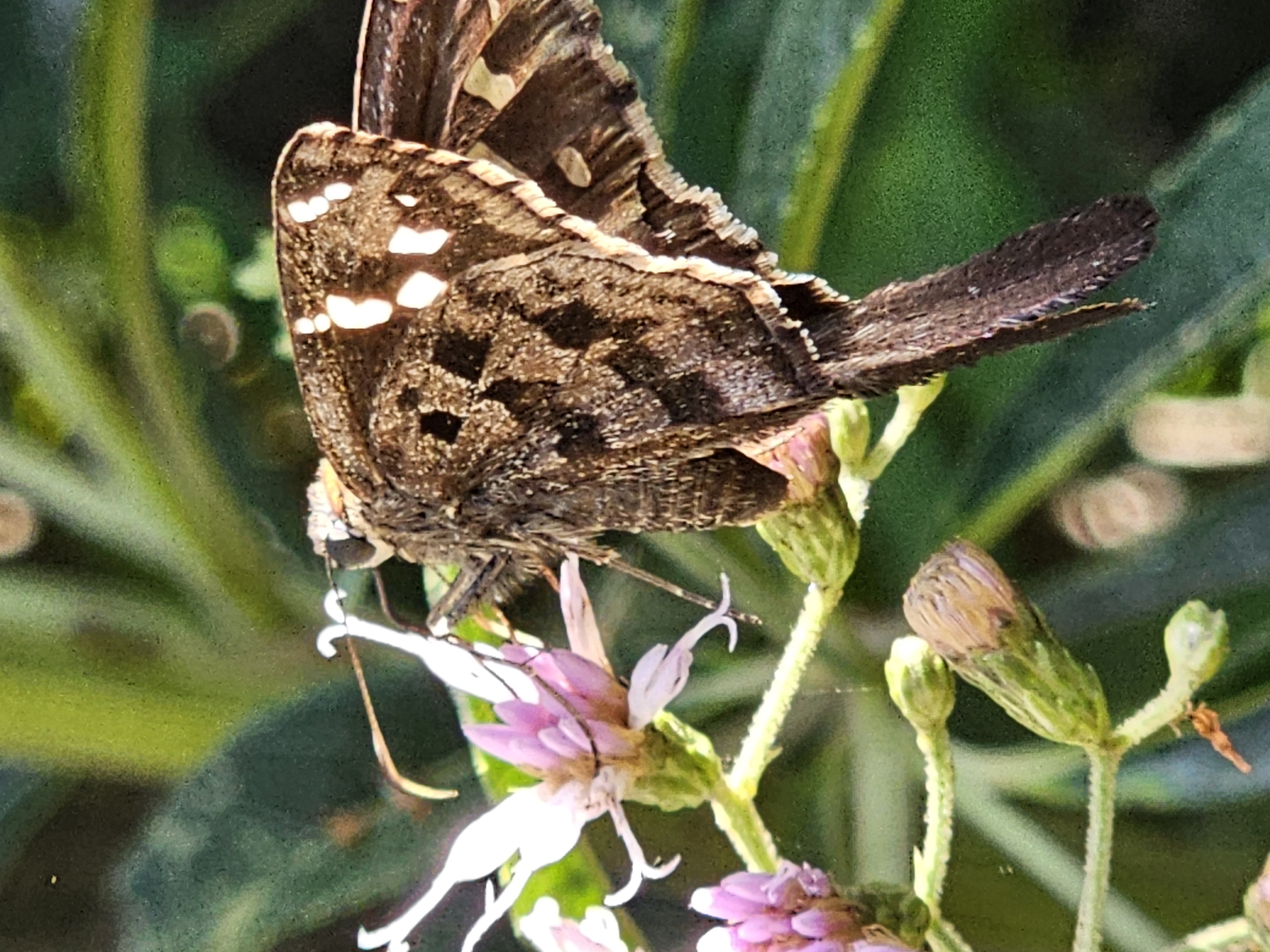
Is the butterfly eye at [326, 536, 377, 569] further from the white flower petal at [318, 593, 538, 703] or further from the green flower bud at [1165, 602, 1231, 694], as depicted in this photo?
the green flower bud at [1165, 602, 1231, 694]

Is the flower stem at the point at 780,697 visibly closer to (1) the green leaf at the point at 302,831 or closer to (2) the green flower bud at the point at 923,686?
(2) the green flower bud at the point at 923,686

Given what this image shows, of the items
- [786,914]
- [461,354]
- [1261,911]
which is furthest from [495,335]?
[1261,911]

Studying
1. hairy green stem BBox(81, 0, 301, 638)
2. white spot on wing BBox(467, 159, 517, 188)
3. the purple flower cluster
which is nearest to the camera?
white spot on wing BBox(467, 159, 517, 188)

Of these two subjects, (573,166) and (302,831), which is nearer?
(573,166)

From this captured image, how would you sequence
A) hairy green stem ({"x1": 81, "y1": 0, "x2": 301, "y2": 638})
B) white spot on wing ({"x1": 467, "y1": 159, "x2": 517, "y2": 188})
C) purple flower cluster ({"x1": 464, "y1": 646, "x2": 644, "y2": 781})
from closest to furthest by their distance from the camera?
white spot on wing ({"x1": 467, "y1": 159, "x2": 517, "y2": 188}) → purple flower cluster ({"x1": 464, "y1": 646, "x2": 644, "y2": 781}) → hairy green stem ({"x1": 81, "y1": 0, "x2": 301, "y2": 638})

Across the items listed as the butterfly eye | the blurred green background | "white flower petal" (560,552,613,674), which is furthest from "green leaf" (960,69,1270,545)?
the butterfly eye

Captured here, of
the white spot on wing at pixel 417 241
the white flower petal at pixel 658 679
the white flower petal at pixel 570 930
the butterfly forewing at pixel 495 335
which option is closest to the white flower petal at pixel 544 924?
the white flower petal at pixel 570 930

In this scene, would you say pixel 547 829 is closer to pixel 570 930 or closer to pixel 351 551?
pixel 570 930

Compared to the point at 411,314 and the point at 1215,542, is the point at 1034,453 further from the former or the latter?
the point at 411,314
